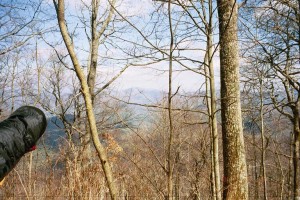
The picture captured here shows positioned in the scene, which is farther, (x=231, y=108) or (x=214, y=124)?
(x=231, y=108)

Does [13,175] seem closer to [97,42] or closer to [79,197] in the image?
[79,197]

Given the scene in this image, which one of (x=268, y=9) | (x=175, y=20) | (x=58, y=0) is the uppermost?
(x=268, y=9)

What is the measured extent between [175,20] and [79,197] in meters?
2.95

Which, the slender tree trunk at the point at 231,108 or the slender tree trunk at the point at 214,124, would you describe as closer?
the slender tree trunk at the point at 214,124

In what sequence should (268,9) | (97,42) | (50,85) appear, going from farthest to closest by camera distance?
(50,85), (97,42), (268,9)

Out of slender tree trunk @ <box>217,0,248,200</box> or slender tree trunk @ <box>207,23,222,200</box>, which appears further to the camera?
slender tree trunk @ <box>217,0,248,200</box>

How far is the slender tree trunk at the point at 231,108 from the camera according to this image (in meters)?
4.45

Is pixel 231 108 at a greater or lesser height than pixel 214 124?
greater

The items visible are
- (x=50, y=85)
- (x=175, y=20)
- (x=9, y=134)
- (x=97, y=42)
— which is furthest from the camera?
(x=50, y=85)

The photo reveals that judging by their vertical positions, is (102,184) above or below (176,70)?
below

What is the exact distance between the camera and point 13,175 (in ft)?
Answer: 16.2

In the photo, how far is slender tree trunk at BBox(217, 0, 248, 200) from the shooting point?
445 centimetres

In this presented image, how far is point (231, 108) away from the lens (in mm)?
4602

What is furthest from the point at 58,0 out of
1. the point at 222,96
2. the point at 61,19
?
the point at 222,96
